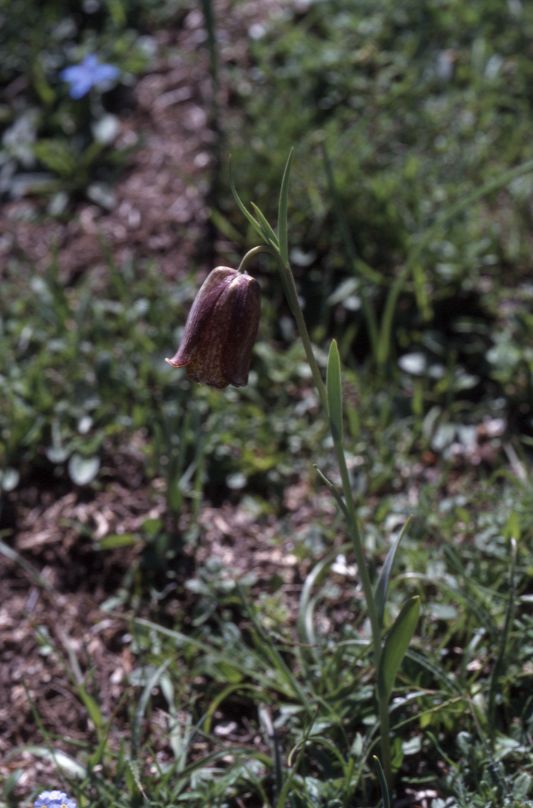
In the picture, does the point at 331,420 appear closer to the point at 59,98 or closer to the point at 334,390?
the point at 334,390

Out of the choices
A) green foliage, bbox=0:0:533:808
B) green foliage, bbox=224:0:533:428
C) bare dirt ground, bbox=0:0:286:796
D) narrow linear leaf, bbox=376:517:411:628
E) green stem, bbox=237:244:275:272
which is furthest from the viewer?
green foliage, bbox=224:0:533:428

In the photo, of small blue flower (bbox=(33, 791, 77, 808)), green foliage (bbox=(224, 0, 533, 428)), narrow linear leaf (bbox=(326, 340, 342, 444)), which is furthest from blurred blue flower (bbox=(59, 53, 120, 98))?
small blue flower (bbox=(33, 791, 77, 808))

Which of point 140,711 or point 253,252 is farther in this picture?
point 140,711

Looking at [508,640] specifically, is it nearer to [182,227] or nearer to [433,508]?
[433,508]

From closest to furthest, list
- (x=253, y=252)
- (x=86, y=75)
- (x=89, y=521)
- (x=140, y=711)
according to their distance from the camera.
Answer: (x=253, y=252) < (x=140, y=711) < (x=89, y=521) < (x=86, y=75)

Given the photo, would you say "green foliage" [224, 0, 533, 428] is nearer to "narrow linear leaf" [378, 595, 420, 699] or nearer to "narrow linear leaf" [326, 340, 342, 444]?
"narrow linear leaf" [326, 340, 342, 444]

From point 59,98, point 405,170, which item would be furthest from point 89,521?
point 59,98
